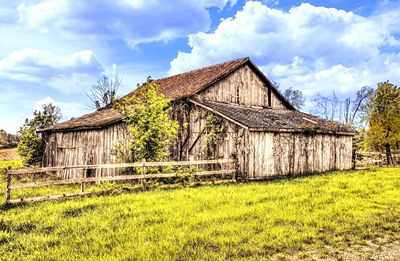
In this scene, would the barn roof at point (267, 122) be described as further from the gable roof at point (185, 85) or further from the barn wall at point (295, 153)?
the gable roof at point (185, 85)

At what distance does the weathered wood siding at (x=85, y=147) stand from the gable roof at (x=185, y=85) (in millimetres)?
514

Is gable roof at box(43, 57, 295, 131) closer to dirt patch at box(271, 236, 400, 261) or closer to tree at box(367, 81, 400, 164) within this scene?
tree at box(367, 81, 400, 164)

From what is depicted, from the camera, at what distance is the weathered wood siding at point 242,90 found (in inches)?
951

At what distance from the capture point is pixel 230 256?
6523 millimetres

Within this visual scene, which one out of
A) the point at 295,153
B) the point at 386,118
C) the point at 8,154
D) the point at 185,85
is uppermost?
the point at 185,85

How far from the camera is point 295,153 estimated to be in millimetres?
20969

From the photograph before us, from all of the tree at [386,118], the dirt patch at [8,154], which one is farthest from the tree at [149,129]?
the dirt patch at [8,154]

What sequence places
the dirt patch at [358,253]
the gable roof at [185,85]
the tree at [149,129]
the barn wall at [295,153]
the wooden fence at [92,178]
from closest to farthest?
the dirt patch at [358,253] < the wooden fence at [92,178] < the tree at [149,129] < the barn wall at [295,153] < the gable roof at [185,85]

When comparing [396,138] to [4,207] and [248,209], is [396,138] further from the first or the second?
[4,207]

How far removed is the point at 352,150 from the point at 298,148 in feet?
24.2

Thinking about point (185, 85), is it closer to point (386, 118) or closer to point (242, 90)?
point (242, 90)

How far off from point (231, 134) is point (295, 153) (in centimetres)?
457

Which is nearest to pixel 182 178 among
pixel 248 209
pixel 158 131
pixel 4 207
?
pixel 158 131

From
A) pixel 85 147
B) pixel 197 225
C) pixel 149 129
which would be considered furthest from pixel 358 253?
pixel 85 147
